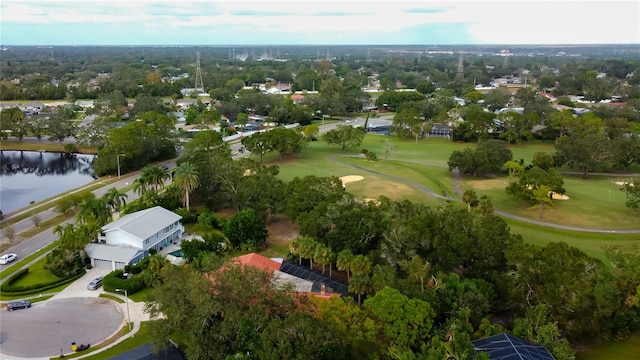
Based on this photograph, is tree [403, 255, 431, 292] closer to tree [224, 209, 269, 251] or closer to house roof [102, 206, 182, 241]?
tree [224, 209, 269, 251]

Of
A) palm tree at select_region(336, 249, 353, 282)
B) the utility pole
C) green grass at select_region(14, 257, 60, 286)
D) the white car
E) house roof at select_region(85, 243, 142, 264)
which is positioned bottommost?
green grass at select_region(14, 257, 60, 286)

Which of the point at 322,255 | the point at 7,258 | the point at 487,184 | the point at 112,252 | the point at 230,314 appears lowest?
the point at 7,258

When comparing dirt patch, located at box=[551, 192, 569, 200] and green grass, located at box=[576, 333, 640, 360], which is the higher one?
dirt patch, located at box=[551, 192, 569, 200]

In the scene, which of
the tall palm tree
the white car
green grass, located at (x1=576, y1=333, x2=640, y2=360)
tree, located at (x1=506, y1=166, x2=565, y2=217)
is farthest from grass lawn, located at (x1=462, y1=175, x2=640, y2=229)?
the white car

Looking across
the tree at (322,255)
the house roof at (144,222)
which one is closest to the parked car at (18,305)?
the house roof at (144,222)

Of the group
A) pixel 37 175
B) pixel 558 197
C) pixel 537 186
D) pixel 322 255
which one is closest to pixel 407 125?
pixel 558 197

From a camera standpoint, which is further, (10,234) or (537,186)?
(537,186)

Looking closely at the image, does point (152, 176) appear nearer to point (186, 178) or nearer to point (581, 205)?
point (186, 178)

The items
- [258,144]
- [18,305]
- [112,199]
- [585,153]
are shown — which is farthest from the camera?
[258,144]
